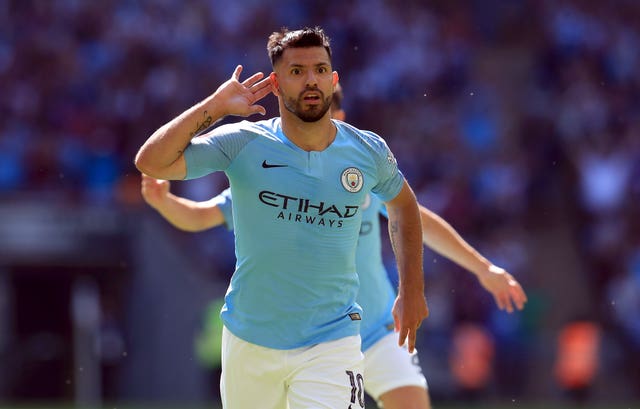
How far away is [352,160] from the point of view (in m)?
6.16

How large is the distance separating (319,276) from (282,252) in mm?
229

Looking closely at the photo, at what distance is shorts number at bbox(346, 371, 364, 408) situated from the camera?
6.11 m

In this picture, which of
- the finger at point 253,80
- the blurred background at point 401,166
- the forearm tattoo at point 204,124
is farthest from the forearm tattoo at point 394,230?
the blurred background at point 401,166

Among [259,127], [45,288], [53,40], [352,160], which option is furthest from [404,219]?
[53,40]

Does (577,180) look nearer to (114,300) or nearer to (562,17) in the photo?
(562,17)

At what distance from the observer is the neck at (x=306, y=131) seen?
6.13 meters

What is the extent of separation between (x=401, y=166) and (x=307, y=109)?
13234mm

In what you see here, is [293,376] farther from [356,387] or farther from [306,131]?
[306,131]

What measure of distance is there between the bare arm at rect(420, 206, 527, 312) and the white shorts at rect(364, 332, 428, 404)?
63 centimetres

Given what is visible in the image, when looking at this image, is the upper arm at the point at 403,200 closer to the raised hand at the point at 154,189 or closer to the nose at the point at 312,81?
the nose at the point at 312,81

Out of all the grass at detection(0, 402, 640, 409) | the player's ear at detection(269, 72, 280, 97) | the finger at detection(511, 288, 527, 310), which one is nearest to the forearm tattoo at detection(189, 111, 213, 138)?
the player's ear at detection(269, 72, 280, 97)

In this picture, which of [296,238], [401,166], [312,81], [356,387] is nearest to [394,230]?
[296,238]

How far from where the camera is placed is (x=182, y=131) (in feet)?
18.8

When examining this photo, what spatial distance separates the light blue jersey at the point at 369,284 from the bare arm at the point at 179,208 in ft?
0.22
